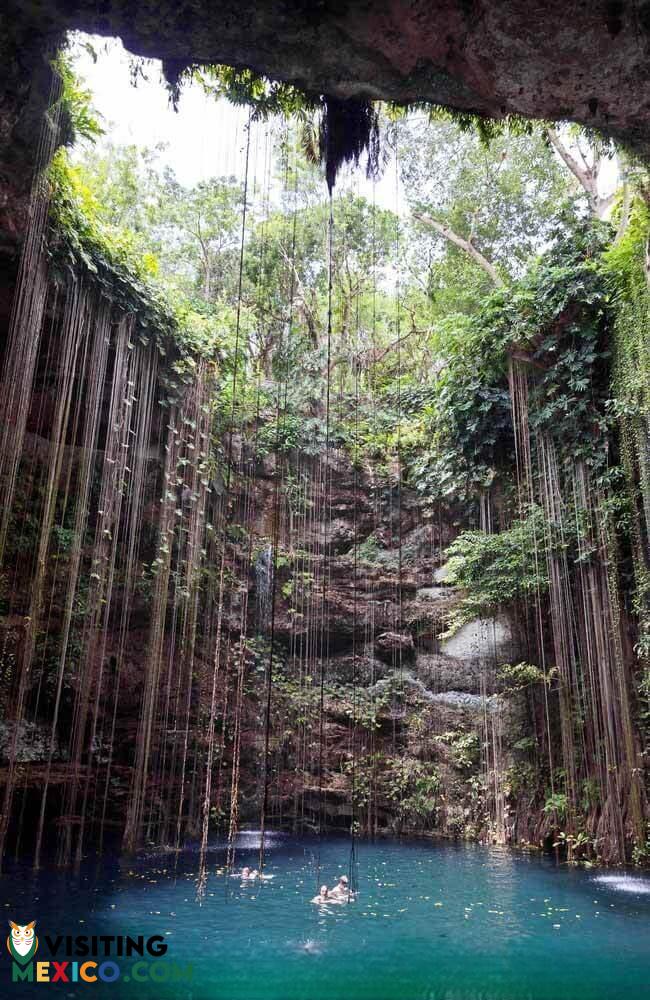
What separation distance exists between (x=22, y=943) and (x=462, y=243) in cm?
1058

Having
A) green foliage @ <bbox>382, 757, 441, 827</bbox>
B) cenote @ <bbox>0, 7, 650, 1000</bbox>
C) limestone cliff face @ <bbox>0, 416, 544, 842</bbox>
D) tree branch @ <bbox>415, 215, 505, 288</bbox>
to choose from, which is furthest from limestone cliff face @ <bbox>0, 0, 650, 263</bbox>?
green foliage @ <bbox>382, 757, 441, 827</bbox>

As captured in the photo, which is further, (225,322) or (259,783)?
(259,783)

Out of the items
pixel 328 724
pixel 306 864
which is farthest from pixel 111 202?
pixel 306 864

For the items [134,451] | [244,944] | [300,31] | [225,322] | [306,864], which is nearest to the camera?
[244,944]

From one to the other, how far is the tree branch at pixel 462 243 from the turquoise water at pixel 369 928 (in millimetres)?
8320

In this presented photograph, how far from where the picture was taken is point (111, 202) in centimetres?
929

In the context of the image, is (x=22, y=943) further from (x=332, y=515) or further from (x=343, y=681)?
(x=332, y=515)

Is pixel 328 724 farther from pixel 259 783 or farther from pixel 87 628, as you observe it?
pixel 87 628

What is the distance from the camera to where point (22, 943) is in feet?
12.0

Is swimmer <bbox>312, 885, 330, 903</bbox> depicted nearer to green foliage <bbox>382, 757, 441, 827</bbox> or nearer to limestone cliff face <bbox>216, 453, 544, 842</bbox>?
limestone cliff face <bbox>216, 453, 544, 842</bbox>

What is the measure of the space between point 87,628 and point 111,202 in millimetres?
5896

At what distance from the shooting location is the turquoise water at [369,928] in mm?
3342

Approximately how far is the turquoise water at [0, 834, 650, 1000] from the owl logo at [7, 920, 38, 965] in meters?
0.06

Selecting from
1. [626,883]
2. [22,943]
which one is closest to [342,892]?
[22,943]
